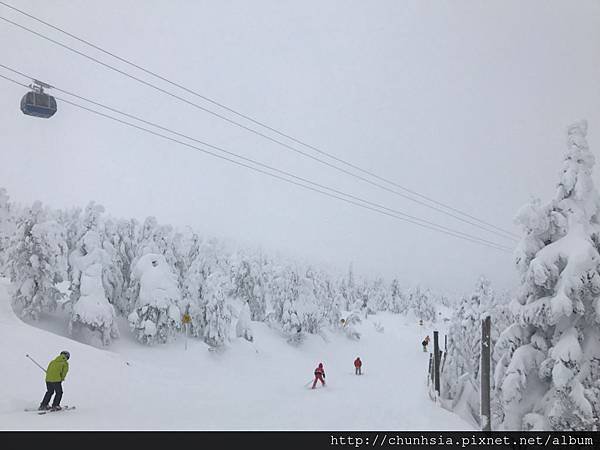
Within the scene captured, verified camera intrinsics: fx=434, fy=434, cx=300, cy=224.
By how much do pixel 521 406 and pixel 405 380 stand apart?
72.0ft

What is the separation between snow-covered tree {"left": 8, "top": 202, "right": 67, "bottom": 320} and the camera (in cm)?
2997

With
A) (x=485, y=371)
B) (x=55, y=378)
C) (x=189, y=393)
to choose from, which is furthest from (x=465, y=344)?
(x=55, y=378)

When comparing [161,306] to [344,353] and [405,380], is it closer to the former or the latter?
[405,380]

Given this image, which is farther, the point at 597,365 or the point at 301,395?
the point at 301,395

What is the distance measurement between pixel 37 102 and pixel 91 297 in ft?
56.6

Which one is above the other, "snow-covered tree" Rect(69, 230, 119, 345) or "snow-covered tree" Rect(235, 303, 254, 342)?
"snow-covered tree" Rect(69, 230, 119, 345)

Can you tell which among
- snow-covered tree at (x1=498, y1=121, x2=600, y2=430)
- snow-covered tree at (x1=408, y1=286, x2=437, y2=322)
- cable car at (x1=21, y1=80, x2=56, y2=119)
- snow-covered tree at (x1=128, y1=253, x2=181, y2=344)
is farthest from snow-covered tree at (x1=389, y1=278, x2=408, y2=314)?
cable car at (x1=21, y1=80, x2=56, y2=119)

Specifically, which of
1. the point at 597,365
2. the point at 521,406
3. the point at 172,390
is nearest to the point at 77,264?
the point at 172,390

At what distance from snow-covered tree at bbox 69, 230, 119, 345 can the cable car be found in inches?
651

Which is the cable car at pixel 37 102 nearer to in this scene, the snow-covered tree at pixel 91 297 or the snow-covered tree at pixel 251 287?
the snow-covered tree at pixel 91 297

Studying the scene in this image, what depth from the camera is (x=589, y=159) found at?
1547cm

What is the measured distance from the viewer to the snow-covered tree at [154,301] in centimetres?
3328

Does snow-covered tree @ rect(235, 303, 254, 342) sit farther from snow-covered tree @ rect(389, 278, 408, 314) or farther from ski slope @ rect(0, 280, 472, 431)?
snow-covered tree @ rect(389, 278, 408, 314)

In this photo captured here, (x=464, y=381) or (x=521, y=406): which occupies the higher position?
(x=521, y=406)
